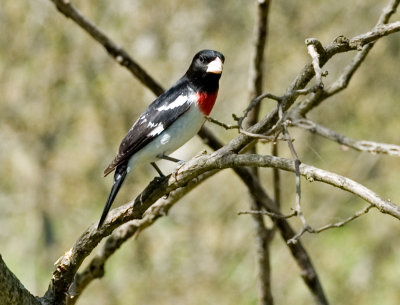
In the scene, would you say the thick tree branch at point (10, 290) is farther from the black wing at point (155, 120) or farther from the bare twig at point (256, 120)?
the bare twig at point (256, 120)

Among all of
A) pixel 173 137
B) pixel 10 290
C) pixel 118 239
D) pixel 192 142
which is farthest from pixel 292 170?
pixel 192 142

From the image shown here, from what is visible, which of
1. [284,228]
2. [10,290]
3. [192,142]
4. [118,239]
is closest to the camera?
[10,290]

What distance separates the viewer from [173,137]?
435 cm

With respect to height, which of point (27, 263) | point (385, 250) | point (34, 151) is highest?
point (34, 151)

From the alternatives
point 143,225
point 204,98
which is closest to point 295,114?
point 204,98

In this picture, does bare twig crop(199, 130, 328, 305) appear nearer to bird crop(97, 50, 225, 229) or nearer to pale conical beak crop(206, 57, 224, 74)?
bird crop(97, 50, 225, 229)

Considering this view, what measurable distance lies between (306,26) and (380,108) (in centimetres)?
132

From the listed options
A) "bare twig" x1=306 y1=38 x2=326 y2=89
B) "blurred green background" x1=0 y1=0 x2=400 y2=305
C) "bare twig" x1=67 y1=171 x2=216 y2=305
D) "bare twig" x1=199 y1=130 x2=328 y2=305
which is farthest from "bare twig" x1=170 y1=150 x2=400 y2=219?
"blurred green background" x1=0 y1=0 x2=400 y2=305

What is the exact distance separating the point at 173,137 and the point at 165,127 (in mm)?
100

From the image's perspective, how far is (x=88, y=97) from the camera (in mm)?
8422

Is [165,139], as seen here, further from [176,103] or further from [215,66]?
[215,66]

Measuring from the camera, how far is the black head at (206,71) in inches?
182

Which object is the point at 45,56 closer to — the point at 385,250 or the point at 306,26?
the point at 306,26

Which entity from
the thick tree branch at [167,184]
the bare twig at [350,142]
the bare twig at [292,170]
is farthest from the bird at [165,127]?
the bare twig at [292,170]
